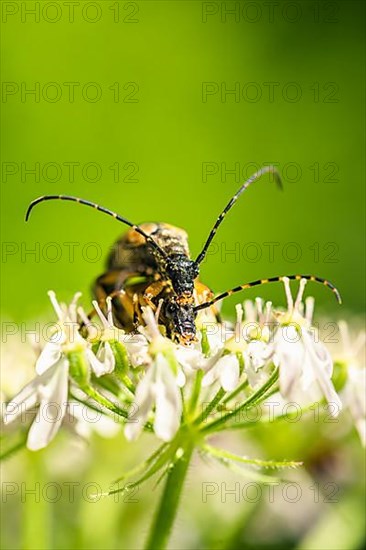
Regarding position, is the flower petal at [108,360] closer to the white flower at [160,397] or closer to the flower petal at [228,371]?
the white flower at [160,397]

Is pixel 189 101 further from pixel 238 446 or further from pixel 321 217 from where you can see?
pixel 238 446

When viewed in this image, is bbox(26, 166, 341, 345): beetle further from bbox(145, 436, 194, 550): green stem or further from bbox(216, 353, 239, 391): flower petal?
bbox(145, 436, 194, 550): green stem

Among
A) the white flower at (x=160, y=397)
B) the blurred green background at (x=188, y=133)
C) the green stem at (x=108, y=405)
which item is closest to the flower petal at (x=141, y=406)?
the white flower at (x=160, y=397)

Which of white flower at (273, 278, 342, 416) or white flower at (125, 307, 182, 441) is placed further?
white flower at (273, 278, 342, 416)

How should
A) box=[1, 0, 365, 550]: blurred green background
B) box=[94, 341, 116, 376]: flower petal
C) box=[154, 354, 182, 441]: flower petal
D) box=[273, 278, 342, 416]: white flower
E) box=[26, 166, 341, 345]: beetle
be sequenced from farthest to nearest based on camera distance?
box=[1, 0, 365, 550]: blurred green background
box=[26, 166, 341, 345]: beetle
box=[94, 341, 116, 376]: flower petal
box=[273, 278, 342, 416]: white flower
box=[154, 354, 182, 441]: flower petal

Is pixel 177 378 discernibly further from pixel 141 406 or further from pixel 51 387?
pixel 51 387

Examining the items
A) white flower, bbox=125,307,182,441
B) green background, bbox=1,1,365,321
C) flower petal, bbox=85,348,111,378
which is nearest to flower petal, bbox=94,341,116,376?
flower petal, bbox=85,348,111,378

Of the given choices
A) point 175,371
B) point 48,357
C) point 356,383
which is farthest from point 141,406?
point 356,383
